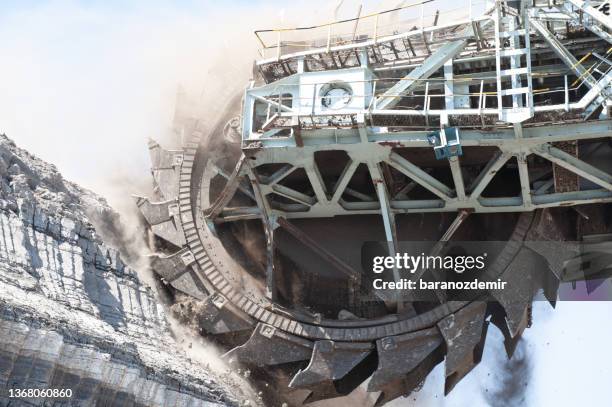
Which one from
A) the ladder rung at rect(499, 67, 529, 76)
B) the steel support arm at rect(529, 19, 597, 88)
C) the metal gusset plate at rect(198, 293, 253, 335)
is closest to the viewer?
the ladder rung at rect(499, 67, 529, 76)

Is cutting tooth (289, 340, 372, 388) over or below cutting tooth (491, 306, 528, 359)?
below

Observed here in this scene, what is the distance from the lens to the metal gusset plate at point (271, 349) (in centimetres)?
3488

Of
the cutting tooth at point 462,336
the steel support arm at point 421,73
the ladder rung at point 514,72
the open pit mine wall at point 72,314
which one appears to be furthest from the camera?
the cutting tooth at point 462,336

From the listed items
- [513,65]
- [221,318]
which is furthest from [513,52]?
[221,318]

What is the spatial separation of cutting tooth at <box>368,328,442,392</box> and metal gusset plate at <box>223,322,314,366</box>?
1.90 meters

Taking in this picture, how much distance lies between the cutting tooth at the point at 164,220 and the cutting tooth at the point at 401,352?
6314mm

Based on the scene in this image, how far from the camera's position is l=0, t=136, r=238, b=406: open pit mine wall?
25.6 metres

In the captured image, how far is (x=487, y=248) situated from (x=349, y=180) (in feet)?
13.6

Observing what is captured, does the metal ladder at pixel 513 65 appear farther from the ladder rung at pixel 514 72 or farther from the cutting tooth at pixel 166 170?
the cutting tooth at pixel 166 170

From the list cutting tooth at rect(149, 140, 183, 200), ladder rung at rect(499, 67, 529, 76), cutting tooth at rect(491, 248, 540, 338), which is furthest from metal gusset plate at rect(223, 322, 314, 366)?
Result: ladder rung at rect(499, 67, 529, 76)

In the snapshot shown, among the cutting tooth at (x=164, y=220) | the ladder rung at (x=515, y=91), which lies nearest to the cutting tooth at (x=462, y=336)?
the ladder rung at (x=515, y=91)

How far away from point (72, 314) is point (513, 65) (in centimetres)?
1190

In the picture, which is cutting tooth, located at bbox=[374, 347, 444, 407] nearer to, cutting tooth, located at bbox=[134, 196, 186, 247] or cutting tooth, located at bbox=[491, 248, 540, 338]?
cutting tooth, located at bbox=[491, 248, 540, 338]

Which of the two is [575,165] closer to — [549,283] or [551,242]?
[551,242]
